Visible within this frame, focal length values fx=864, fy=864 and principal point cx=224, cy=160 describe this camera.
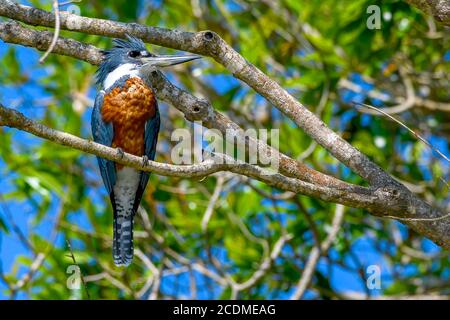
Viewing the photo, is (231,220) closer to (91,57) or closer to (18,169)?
(18,169)

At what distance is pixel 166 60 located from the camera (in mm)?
5047

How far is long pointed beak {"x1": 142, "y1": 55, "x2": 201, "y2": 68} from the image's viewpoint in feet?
15.4

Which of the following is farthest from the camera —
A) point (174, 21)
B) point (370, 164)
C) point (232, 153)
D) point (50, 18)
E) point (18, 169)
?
point (174, 21)

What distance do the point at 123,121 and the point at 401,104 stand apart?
268 cm

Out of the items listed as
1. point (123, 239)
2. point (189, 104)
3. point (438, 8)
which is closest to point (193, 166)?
point (189, 104)

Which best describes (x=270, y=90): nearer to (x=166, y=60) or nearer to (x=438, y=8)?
(x=438, y=8)

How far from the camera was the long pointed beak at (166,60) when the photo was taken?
15.4 feet

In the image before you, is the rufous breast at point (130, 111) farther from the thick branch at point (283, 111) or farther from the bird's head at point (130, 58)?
the thick branch at point (283, 111)

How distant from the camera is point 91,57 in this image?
4.48 meters

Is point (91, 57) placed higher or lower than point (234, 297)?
higher

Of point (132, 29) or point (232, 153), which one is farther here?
point (232, 153)

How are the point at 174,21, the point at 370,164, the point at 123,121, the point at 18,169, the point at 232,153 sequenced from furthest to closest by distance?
the point at 174,21
the point at 18,169
the point at 232,153
the point at 123,121
the point at 370,164
